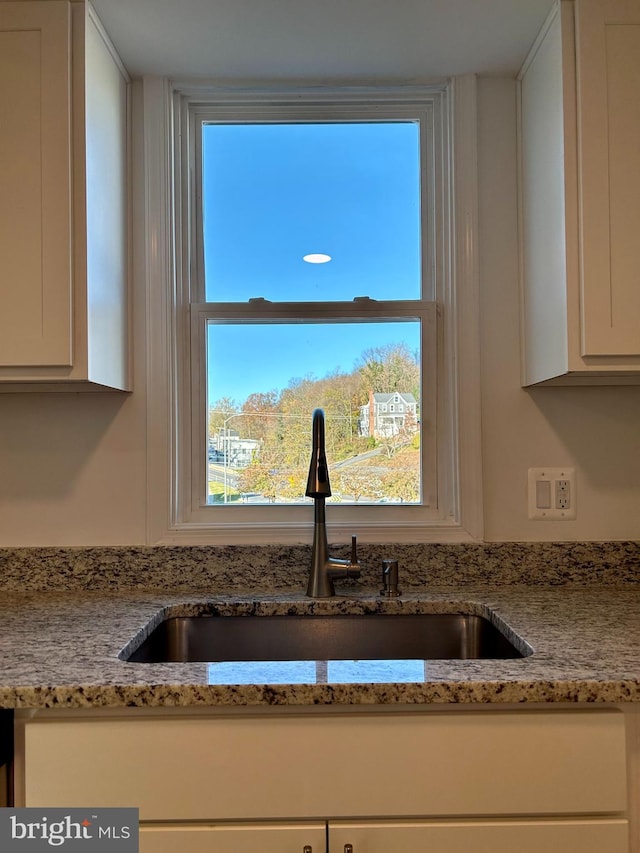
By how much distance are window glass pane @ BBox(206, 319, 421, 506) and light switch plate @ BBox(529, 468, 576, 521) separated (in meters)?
0.31

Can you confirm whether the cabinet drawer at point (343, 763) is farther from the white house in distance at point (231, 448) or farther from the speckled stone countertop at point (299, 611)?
the white house in distance at point (231, 448)

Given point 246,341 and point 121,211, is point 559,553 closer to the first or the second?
point 246,341

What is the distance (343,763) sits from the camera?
2.97ft

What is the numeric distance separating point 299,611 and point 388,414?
59 cm

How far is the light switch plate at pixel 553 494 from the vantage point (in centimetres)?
155

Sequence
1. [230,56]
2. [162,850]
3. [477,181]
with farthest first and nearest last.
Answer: [477,181]
[230,56]
[162,850]

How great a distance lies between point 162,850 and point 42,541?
88 cm

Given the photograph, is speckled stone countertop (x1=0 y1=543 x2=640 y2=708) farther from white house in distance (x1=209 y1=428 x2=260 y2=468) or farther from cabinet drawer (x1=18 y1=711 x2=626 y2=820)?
white house in distance (x1=209 y1=428 x2=260 y2=468)

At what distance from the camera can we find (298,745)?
91 cm

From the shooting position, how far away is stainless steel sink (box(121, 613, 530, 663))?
1.35 metres

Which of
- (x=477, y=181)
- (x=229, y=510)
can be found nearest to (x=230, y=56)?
(x=477, y=181)

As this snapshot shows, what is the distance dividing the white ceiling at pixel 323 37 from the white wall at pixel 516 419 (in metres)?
0.19

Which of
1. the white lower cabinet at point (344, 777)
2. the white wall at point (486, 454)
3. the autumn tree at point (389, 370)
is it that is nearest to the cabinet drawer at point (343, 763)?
the white lower cabinet at point (344, 777)

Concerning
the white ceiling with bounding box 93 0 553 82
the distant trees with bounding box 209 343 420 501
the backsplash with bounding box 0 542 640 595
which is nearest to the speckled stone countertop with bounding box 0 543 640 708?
the backsplash with bounding box 0 542 640 595
